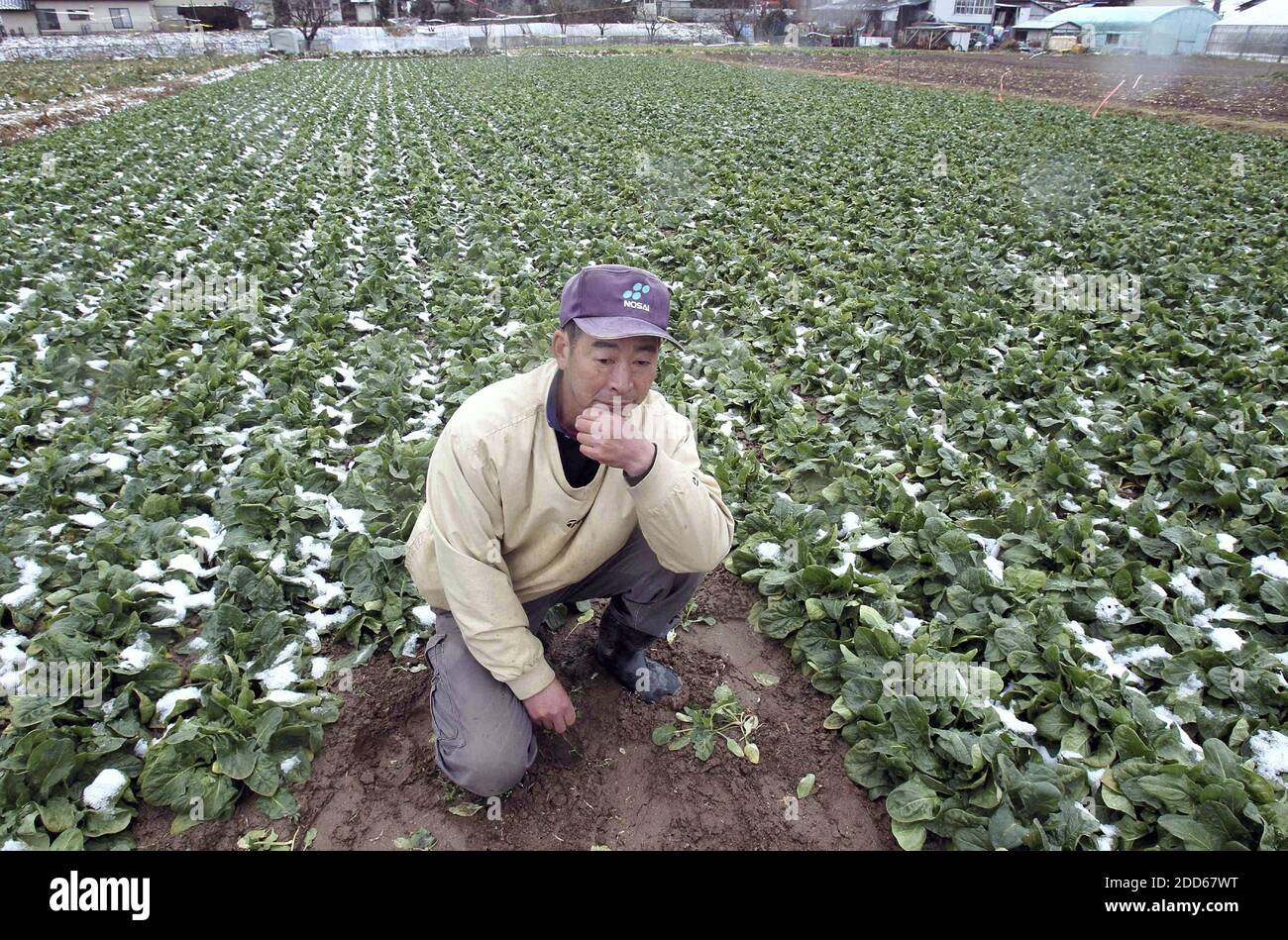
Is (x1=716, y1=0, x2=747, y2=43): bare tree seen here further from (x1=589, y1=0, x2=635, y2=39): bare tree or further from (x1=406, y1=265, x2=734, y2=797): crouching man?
(x1=406, y1=265, x2=734, y2=797): crouching man

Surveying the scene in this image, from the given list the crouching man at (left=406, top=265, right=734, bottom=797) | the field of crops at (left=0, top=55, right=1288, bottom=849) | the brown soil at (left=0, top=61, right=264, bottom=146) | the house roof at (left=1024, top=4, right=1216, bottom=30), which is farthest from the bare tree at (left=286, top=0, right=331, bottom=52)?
the crouching man at (left=406, top=265, right=734, bottom=797)

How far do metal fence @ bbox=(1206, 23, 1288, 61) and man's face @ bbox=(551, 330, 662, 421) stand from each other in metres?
53.4

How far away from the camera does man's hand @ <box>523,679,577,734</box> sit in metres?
2.35

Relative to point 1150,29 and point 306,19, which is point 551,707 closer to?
point 306,19

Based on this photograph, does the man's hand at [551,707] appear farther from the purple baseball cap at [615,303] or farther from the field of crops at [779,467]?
the purple baseball cap at [615,303]

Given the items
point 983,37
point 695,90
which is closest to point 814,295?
point 695,90

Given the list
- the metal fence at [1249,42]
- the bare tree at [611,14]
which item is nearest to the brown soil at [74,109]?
the metal fence at [1249,42]

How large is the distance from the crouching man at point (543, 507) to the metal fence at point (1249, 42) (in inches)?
2100

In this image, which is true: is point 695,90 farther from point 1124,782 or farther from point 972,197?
point 1124,782

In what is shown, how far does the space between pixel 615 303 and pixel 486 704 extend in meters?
1.34

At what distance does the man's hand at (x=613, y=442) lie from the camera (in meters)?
2.03
